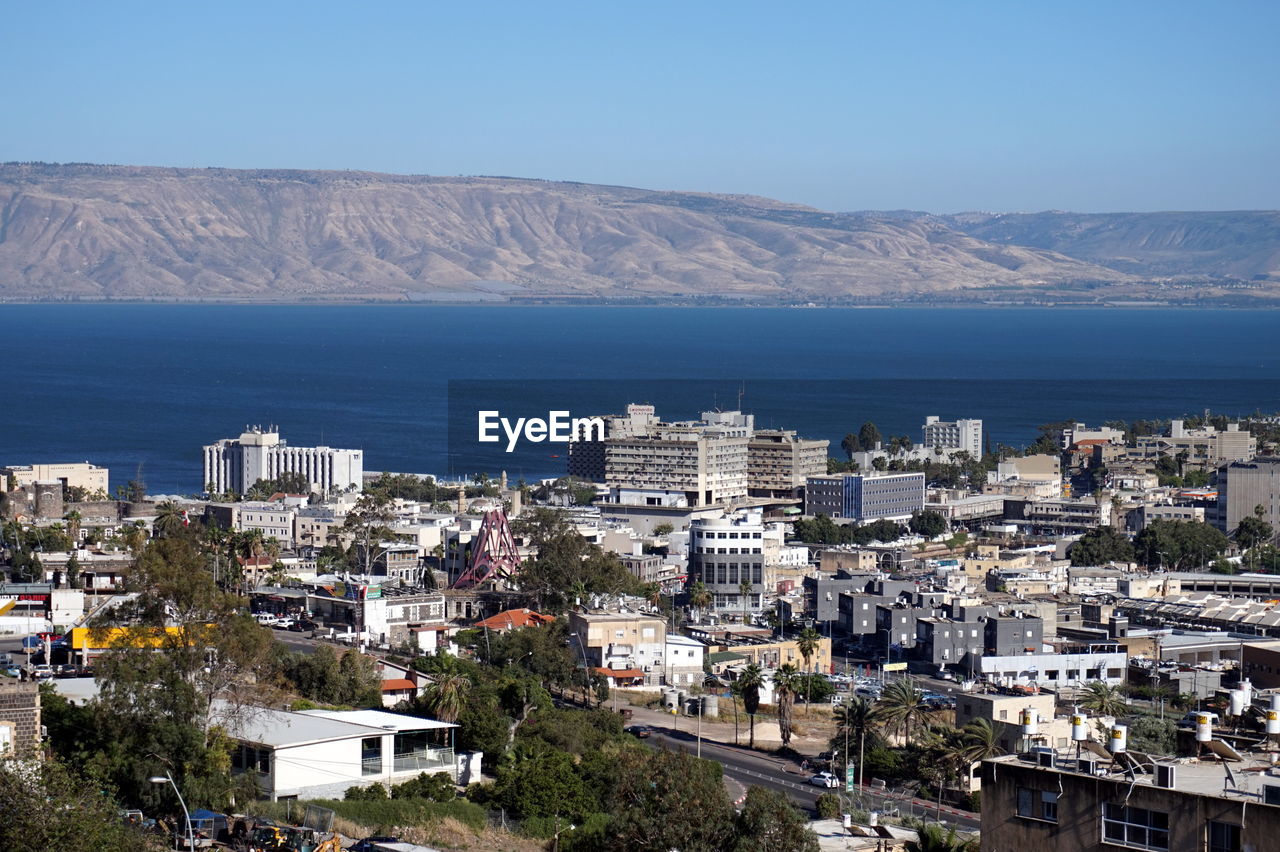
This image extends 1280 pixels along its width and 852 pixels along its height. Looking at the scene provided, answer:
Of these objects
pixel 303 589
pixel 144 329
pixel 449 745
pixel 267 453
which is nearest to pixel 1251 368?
pixel 267 453

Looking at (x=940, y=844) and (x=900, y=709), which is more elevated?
(x=940, y=844)

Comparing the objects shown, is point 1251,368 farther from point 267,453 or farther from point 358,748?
point 358,748

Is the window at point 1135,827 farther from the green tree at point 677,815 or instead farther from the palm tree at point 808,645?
the palm tree at point 808,645

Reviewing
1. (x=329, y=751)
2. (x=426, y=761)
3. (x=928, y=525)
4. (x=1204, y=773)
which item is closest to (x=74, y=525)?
(x=928, y=525)

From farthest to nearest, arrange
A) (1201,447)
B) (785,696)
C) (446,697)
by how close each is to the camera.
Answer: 1. (1201,447)
2. (785,696)
3. (446,697)

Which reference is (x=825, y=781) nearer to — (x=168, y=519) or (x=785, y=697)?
(x=785, y=697)

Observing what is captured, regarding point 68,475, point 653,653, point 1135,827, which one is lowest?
point 653,653

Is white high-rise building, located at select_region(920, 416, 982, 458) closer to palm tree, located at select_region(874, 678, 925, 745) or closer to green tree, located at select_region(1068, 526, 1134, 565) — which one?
green tree, located at select_region(1068, 526, 1134, 565)
